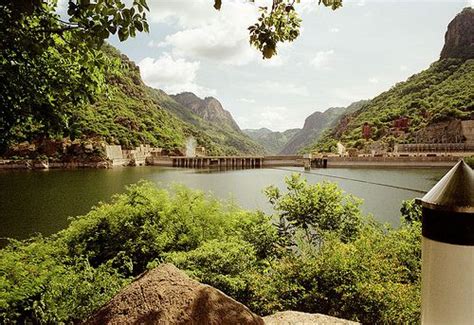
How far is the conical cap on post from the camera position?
1.17m

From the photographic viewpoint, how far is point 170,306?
3.21m

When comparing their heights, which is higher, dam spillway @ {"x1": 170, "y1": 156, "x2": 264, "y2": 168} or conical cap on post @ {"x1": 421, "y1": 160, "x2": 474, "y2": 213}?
conical cap on post @ {"x1": 421, "y1": 160, "x2": 474, "y2": 213}

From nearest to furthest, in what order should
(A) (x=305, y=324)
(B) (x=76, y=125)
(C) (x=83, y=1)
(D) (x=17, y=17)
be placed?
1. (C) (x=83, y=1)
2. (D) (x=17, y=17)
3. (B) (x=76, y=125)
4. (A) (x=305, y=324)

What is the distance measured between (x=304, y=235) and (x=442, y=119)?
96.1 m

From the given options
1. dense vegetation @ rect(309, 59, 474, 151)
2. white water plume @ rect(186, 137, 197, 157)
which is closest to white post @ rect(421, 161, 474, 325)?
dense vegetation @ rect(309, 59, 474, 151)

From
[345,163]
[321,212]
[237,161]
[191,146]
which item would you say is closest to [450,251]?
[321,212]

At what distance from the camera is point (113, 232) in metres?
11.4

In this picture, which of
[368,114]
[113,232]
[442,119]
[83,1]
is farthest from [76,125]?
[368,114]

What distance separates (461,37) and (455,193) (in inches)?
6494

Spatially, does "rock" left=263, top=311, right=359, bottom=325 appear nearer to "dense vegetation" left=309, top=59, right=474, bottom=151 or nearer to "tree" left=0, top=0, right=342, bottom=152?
"tree" left=0, top=0, right=342, bottom=152

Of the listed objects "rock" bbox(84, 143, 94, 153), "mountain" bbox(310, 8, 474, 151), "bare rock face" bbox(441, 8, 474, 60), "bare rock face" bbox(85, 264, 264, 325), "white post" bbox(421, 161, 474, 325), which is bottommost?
"bare rock face" bbox(85, 264, 264, 325)

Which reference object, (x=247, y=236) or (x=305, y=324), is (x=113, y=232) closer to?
(x=247, y=236)

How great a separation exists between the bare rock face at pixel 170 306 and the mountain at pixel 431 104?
333ft

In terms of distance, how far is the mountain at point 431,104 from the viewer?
92.3 metres
